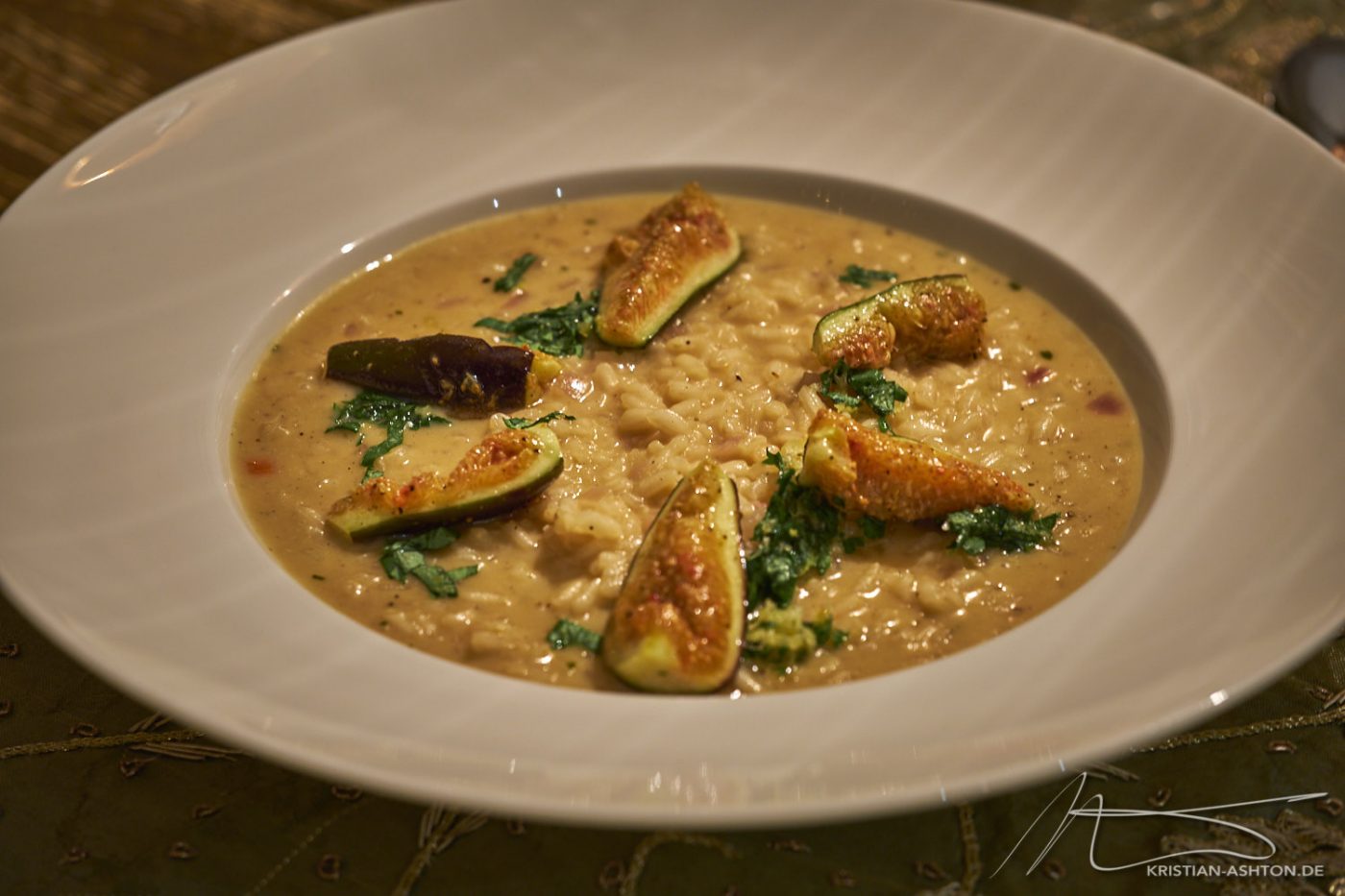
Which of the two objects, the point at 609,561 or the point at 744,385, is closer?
the point at 609,561

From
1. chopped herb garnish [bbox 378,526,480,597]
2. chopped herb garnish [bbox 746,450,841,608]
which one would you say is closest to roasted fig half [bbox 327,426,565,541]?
chopped herb garnish [bbox 378,526,480,597]

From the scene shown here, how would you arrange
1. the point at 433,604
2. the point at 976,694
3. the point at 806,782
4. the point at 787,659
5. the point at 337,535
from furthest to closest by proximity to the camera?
the point at 337,535 < the point at 433,604 < the point at 787,659 < the point at 976,694 < the point at 806,782

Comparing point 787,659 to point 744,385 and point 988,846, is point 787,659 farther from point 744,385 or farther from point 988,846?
point 744,385

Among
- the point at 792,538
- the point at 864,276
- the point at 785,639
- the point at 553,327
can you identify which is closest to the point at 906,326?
the point at 864,276

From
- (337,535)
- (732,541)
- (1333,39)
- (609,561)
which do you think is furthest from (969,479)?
(1333,39)

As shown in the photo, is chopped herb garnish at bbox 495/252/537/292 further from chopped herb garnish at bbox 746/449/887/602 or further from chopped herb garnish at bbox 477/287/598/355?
chopped herb garnish at bbox 746/449/887/602

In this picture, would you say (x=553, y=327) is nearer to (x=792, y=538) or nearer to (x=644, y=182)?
(x=644, y=182)

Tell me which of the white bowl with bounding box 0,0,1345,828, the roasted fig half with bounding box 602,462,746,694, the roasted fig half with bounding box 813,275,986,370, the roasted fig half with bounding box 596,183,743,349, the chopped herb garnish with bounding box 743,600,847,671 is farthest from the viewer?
the roasted fig half with bounding box 596,183,743,349

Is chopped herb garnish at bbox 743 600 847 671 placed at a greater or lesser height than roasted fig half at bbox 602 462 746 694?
lesser
